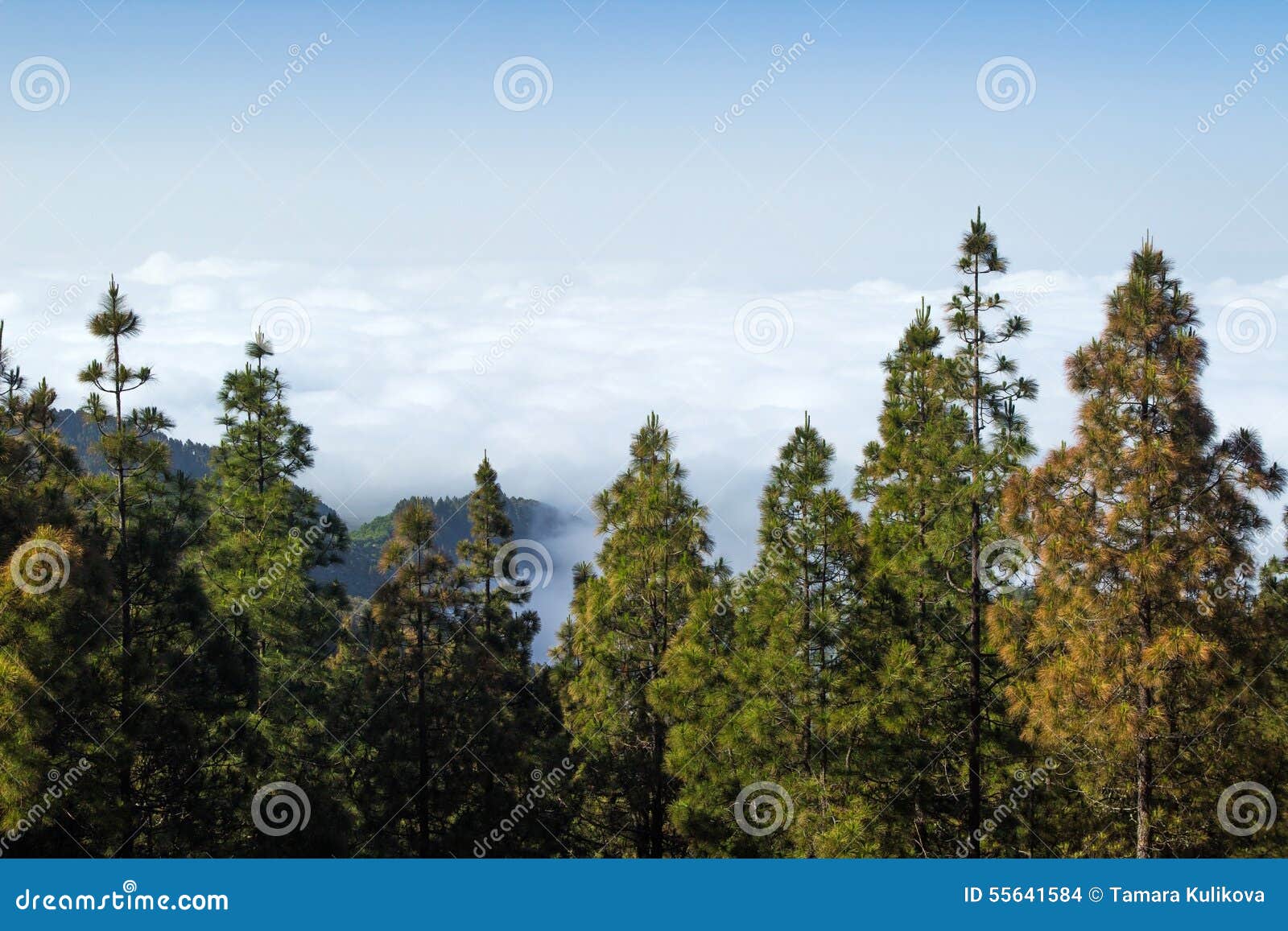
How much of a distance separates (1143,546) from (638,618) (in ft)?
38.9

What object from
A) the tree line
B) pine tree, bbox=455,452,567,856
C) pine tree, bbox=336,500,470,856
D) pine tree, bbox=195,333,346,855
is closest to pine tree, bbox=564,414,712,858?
the tree line

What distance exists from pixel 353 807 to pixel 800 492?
13.5 m

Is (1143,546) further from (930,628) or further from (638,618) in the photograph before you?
(638,618)

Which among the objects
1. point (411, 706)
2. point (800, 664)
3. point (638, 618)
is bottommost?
point (411, 706)

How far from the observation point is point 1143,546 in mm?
19375

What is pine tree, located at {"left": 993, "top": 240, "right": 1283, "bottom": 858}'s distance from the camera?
19203 millimetres

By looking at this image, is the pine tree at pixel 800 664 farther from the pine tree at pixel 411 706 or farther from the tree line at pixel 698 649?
the pine tree at pixel 411 706

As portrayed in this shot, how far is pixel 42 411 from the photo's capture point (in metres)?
27.6

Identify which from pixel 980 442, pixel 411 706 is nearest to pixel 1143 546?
pixel 980 442

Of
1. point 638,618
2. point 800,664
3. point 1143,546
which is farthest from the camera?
point 638,618

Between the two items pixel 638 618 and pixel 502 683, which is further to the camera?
pixel 502 683

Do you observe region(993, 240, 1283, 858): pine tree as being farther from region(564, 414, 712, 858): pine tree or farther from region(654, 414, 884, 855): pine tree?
region(564, 414, 712, 858): pine tree

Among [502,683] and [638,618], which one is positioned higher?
[638,618]

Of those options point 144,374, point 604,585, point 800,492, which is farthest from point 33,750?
point 800,492
